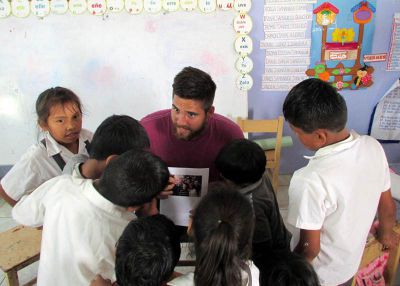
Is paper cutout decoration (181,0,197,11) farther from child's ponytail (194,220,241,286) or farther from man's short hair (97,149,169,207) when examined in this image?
child's ponytail (194,220,241,286)

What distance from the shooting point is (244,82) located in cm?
263

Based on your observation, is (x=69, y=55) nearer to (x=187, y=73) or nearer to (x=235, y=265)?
(x=187, y=73)

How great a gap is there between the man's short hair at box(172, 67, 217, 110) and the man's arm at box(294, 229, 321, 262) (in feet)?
2.15

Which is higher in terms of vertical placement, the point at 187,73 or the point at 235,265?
the point at 187,73

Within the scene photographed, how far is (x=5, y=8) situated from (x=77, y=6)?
1.80ft

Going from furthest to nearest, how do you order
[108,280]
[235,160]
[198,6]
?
[198,6], [235,160], [108,280]

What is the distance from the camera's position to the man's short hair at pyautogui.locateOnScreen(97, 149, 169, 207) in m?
0.83

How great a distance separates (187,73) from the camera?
1.32 m

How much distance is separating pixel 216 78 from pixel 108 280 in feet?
6.57

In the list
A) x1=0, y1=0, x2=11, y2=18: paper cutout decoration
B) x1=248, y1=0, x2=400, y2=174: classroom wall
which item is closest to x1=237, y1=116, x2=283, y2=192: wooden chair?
x1=248, y1=0, x2=400, y2=174: classroom wall

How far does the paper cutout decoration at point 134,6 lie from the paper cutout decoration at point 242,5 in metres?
0.74

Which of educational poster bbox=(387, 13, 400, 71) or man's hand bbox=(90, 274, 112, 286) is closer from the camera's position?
man's hand bbox=(90, 274, 112, 286)

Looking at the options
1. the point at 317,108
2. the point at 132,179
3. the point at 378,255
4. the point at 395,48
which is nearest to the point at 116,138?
the point at 132,179

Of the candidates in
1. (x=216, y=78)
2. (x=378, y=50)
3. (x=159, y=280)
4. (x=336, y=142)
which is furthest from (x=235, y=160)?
(x=378, y=50)
